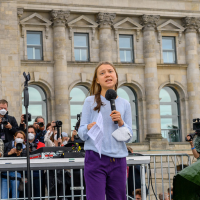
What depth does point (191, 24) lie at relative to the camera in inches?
1126

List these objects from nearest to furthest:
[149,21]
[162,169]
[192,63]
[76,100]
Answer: [162,169] < [76,100] < [149,21] < [192,63]

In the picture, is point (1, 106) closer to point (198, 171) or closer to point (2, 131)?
point (2, 131)

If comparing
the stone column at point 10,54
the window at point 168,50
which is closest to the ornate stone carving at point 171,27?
the window at point 168,50

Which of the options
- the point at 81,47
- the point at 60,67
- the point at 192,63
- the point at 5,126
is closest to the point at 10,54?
the point at 60,67

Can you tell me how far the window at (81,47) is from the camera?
87.8 ft

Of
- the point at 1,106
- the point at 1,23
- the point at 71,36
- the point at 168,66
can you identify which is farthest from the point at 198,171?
the point at 168,66

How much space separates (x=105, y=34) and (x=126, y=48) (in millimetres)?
1958

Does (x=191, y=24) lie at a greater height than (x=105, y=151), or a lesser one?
greater

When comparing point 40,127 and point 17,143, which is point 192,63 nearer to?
point 40,127

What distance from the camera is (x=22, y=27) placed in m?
25.4

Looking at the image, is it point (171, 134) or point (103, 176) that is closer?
point (103, 176)

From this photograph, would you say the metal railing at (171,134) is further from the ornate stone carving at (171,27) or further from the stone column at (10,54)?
the stone column at (10,54)

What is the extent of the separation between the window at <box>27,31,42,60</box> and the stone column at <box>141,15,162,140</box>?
7213 mm

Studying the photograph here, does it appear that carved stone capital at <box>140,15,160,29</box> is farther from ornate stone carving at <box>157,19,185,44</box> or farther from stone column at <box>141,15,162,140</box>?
ornate stone carving at <box>157,19,185,44</box>
